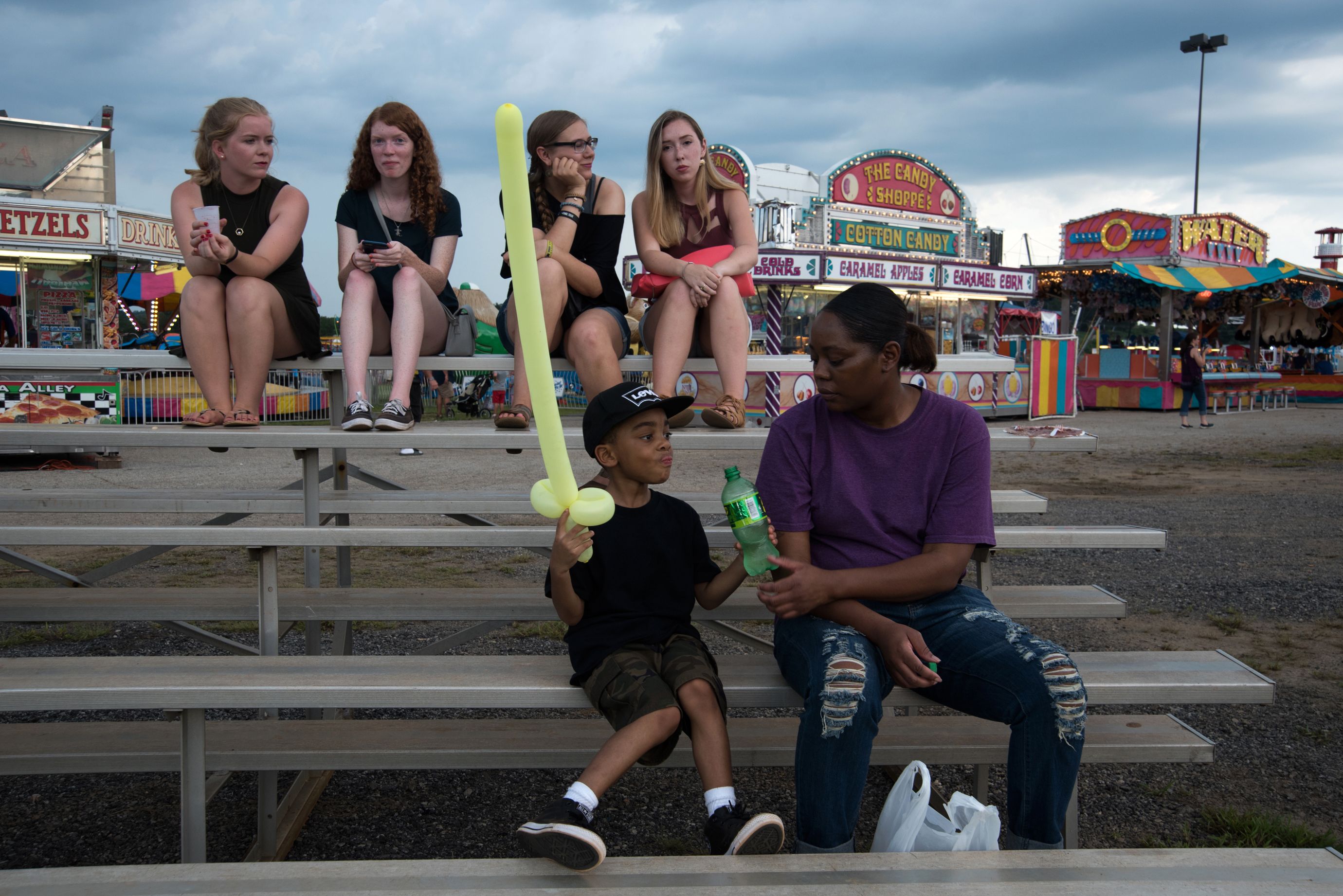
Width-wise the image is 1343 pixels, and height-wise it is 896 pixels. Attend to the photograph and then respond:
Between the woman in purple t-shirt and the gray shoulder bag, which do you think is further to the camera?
the gray shoulder bag

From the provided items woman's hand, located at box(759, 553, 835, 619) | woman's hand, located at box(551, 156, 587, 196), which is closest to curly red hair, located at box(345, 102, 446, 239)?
woman's hand, located at box(551, 156, 587, 196)

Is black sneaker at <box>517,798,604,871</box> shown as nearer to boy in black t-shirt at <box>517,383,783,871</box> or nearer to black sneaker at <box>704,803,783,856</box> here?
boy in black t-shirt at <box>517,383,783,871</box>

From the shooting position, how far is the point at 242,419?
3184mm

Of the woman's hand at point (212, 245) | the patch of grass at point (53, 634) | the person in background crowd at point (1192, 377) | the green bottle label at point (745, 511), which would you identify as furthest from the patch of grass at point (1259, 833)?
the person in background crowd at point (1192, 377)

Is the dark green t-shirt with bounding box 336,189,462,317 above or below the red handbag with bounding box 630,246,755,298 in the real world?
above

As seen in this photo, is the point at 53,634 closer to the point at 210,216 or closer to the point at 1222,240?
the point at 210,216

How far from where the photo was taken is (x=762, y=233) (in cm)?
1800

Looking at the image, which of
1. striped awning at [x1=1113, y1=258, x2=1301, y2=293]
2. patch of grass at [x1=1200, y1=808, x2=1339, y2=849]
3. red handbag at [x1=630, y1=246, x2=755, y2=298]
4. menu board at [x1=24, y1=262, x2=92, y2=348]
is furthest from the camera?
striped awning at [x1=1113, y1=258, x2=1301, y2=293]

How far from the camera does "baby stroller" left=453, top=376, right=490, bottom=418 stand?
19141 mm

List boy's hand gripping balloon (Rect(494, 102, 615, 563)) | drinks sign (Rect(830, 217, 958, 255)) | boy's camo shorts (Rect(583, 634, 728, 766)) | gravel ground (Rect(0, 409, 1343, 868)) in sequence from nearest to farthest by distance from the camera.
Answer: boy's hand gripping balloon (Rect(494, 102, 615, 563)) → boy's camo shorts (Rect(583, 634, 728, 766)) → gravel ground (Rect(0, 409, 1343, 868)) → drinks sign (Rect(830, 217, 958, 255))

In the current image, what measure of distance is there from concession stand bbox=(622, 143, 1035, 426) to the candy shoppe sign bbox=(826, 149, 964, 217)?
0.08 ft

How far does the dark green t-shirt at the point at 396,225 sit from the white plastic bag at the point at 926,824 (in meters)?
2.48

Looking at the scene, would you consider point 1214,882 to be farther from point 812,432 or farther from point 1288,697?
point 1288,697

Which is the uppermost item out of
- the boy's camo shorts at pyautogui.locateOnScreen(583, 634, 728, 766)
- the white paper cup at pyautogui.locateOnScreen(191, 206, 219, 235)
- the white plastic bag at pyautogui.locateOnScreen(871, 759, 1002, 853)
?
the white paper cup at pyautogui.locateOnScreen(191, 206, 219, 235)
